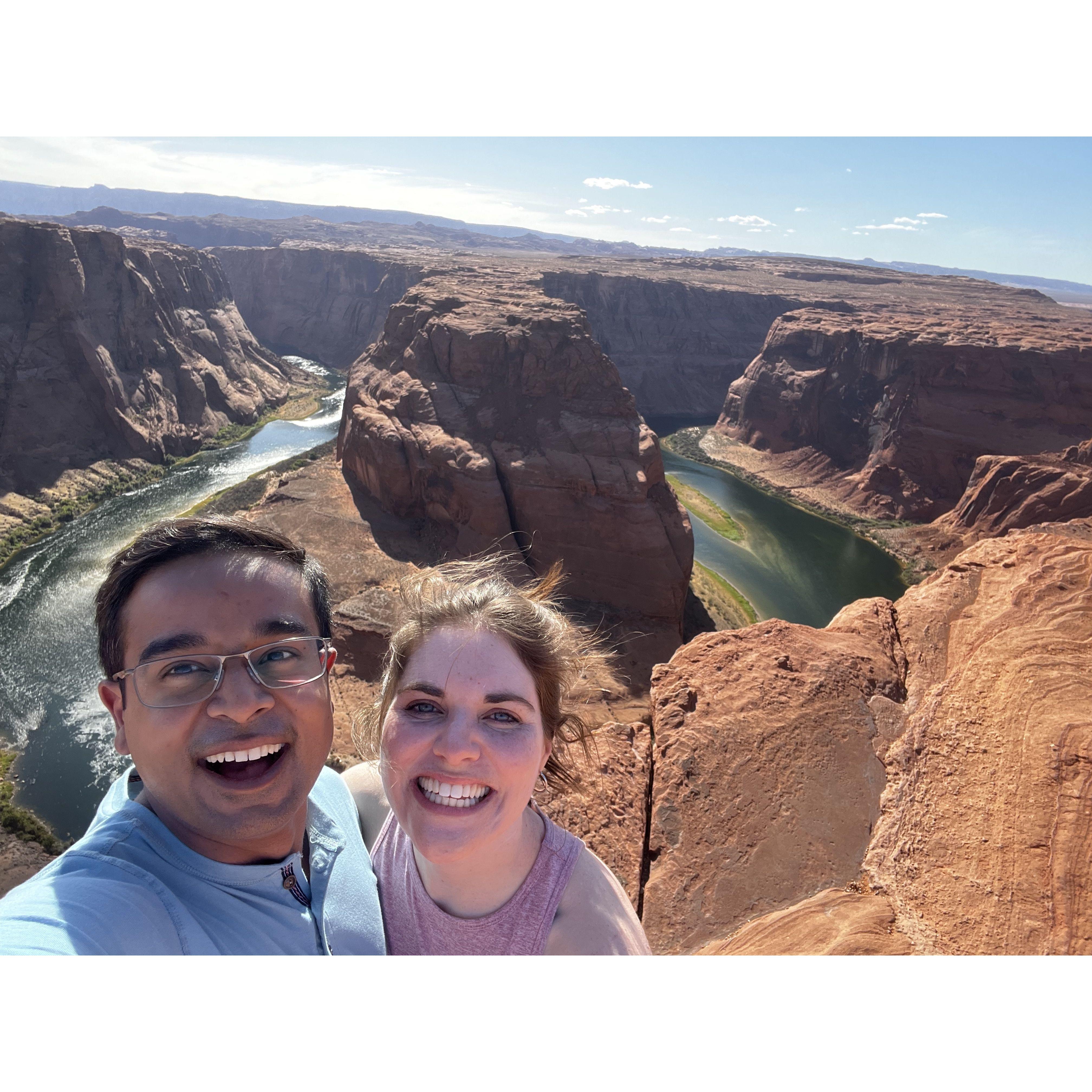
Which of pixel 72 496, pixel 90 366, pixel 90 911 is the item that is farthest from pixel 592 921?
pixel 90 366

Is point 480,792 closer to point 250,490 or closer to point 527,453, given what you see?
point 527,453

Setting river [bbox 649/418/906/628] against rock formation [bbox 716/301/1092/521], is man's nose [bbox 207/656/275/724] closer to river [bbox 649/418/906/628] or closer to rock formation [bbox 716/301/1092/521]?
river [bbox 649/418/906/628]

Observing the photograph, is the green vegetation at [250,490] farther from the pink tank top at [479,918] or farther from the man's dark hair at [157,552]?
the pink tank top at [479,918]

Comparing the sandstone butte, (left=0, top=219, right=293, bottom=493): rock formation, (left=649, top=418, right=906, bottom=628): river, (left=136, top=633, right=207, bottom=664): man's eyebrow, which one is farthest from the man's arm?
(left=0, top=219, right=293, bottom=493): rock formation

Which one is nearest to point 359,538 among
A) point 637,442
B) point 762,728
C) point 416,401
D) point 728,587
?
point 416,401

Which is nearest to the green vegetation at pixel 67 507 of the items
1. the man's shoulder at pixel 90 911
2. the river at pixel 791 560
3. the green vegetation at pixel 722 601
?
the green vegetation at pixel 722 601
